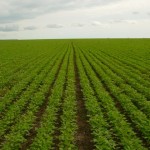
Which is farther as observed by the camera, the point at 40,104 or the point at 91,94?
the point at 91,94

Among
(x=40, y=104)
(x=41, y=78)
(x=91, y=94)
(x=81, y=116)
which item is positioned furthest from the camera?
(x=41, y=78)

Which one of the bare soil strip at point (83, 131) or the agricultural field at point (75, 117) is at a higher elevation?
the agricultural field at point (75, 117)

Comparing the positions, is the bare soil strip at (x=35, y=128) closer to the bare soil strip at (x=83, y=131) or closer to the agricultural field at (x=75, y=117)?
the agricultural field at (x=75, y=117)

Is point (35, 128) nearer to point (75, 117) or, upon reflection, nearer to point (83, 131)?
Result: point (83, 131)

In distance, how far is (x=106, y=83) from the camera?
62.8 ft

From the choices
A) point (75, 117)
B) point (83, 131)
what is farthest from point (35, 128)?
point (75, 117)

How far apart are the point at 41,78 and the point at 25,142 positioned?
12130mm

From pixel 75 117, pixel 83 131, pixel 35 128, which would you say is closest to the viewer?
pixel 83 131

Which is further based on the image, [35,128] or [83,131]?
[35,128]

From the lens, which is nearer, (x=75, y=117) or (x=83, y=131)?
(x=83, y=131)

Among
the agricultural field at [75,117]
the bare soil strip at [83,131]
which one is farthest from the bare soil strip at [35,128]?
the bare soil strip at [83,131]

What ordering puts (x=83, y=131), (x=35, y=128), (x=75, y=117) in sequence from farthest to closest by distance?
(x=75, y=117), (x=35, y=128), (x=83, y=131)

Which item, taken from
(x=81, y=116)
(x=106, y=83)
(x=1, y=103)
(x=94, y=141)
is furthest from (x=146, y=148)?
(x=106, y=83)

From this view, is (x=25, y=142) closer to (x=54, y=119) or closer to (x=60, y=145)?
(x=60, y=145)
